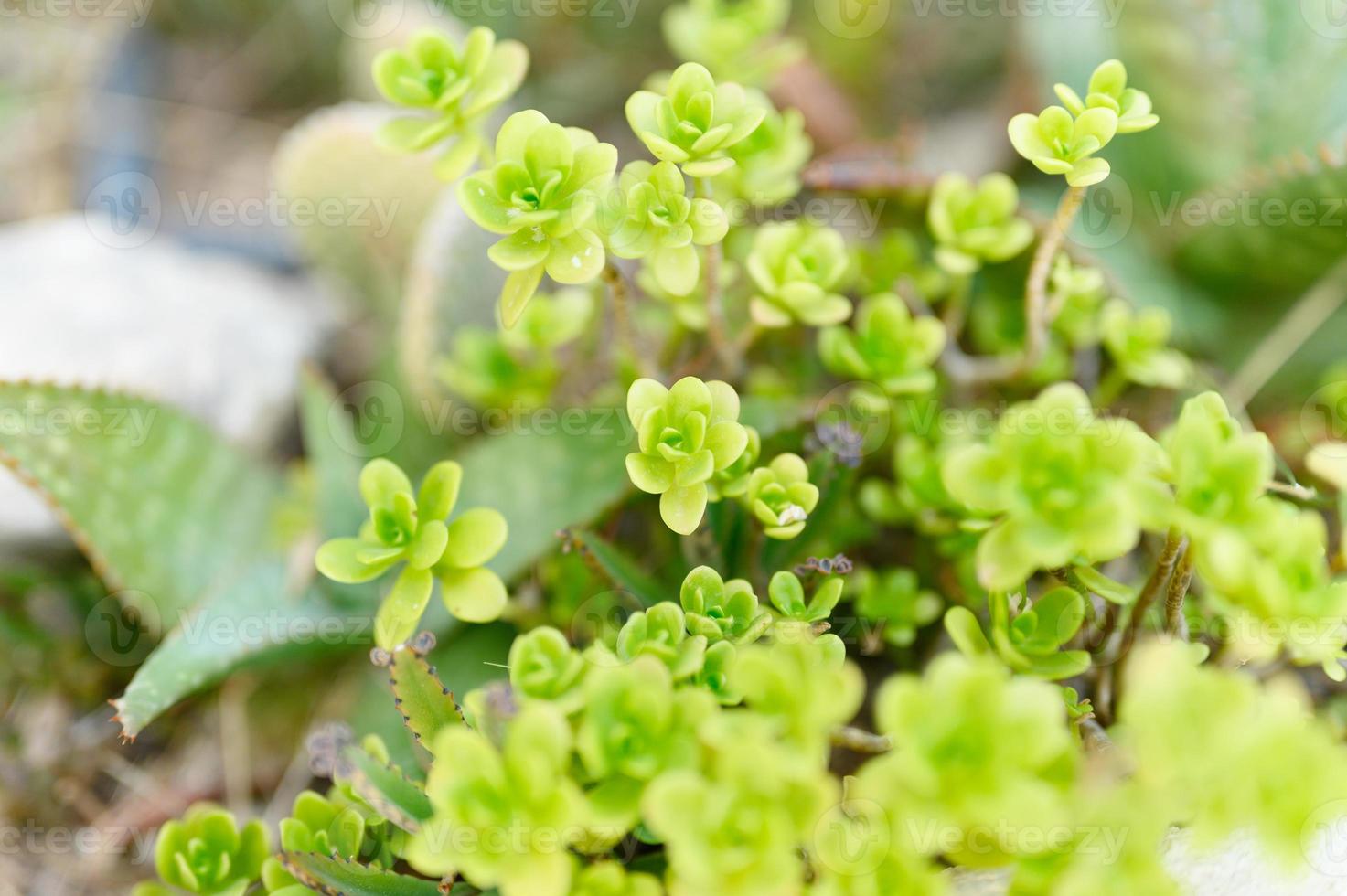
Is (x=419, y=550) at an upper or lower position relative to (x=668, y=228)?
lower

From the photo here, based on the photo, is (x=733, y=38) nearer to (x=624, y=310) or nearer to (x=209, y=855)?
(x=624, y=310)

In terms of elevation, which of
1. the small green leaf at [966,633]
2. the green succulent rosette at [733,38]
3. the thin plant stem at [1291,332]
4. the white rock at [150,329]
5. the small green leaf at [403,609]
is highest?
the green succulent rosette at [733,38]

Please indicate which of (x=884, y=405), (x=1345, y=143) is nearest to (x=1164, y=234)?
(x=1345, y=143)

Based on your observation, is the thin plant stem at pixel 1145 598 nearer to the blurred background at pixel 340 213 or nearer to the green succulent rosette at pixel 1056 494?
the green succulent rosette at pixel 1056 494

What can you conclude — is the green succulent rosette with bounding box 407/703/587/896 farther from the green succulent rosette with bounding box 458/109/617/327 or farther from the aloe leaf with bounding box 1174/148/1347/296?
the aloe leaf with bounding box 1174/148/1347/296

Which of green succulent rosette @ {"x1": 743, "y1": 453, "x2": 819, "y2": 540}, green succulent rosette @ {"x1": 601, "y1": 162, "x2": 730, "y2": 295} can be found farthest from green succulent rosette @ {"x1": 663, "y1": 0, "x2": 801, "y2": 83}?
green succulent rosette @ {"x1": 743, "y1": 453, "x2": 819, "y2": 540}

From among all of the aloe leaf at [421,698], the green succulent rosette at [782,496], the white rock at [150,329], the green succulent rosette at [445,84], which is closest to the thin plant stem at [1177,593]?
the green succulent rosette at [782,496]

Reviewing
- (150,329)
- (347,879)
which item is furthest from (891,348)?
(150,329)

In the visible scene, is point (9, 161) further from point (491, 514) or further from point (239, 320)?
point (491, 514)
